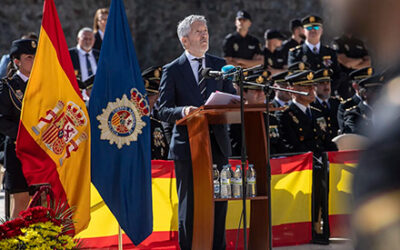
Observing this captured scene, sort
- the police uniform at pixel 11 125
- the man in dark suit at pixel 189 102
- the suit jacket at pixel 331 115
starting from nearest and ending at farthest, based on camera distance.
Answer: the man in dark suit at pixel 189 102 < the police uniform at pixel 11 125 < the suit jacket at pixel 331 115

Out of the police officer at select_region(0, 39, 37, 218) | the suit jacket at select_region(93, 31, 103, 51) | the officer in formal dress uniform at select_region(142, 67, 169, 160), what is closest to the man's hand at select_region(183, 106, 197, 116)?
the police officer at select_region(0, 39, 37, 218)

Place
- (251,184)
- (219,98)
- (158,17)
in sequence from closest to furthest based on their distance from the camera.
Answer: (219,98), (251,184), (158,17)

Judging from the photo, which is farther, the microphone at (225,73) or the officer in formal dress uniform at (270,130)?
the officer in formal dress uniform at (270,130)

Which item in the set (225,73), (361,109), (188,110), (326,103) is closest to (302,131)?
(326,103)

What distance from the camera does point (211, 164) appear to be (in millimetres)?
5074

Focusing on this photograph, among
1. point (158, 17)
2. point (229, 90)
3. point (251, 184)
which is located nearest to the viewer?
point (251, 184)

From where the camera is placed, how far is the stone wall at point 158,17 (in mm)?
13297

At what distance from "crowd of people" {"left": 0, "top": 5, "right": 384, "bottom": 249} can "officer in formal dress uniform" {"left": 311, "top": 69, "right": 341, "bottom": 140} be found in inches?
0.5

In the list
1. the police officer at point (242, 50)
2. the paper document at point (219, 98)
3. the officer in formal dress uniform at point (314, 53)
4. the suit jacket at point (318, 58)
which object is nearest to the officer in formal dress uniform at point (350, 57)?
the suit jacket at point (318, 58)

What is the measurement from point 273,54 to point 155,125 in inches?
177

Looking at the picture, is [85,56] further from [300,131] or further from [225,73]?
[225,73]

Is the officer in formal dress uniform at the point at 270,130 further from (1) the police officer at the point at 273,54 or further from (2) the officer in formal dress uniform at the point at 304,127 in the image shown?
(1) the police officer at the point at 273,54

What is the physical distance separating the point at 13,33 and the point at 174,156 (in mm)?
8583

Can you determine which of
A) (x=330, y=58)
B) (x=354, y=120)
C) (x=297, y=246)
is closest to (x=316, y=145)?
(x=354, y=120)
